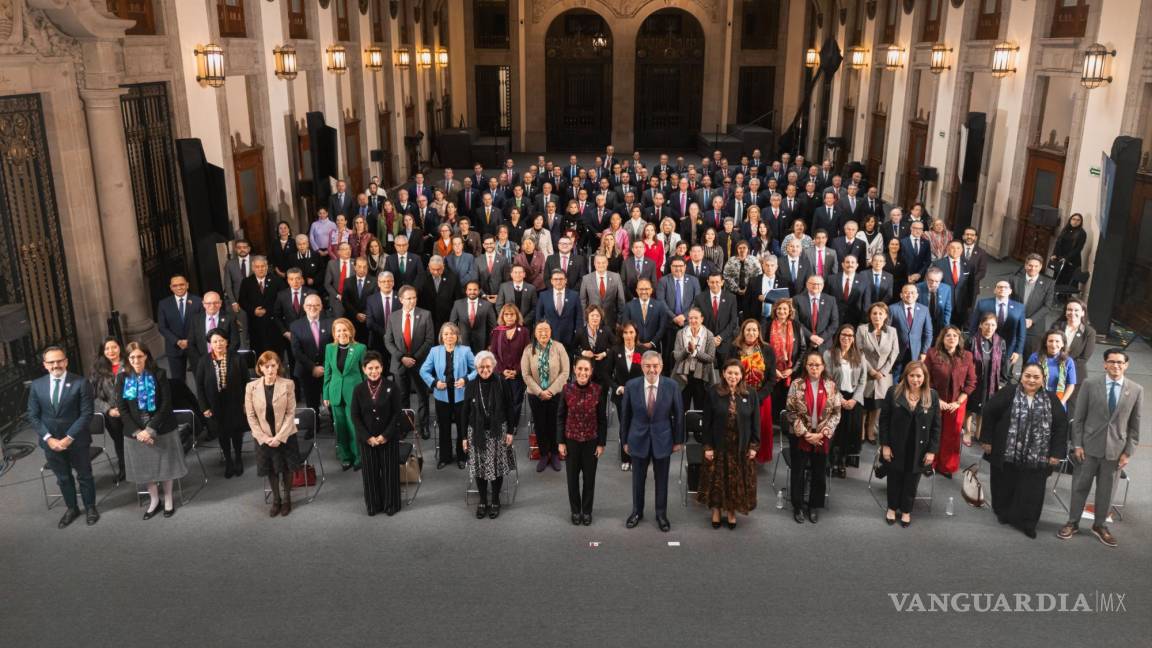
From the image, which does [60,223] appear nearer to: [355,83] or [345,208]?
[345,208]

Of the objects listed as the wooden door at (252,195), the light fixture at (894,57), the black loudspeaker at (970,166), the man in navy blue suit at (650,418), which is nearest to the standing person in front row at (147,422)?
the man in navy blue suit at (650,418)

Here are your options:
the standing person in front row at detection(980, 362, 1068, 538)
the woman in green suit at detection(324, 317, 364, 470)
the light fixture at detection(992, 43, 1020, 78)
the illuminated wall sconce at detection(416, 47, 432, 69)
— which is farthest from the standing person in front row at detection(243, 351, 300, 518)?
the illuminated wall sconce at detection(416, 47, 432, 69)

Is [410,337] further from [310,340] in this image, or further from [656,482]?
[656,482]

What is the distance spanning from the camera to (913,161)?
2059 centimetres

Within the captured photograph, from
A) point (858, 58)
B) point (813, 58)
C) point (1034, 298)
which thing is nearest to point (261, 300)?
point (1034, 298)

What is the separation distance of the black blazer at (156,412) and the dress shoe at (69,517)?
0.83 metres

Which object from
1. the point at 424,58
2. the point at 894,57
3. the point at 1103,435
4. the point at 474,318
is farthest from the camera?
the point at 424,58

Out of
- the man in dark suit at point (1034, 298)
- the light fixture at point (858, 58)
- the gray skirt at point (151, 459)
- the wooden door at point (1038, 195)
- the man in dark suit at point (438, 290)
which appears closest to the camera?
the gray skirt at point (151, 459)

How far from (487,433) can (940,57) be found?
15.2 m

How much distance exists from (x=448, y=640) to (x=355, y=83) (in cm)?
1698

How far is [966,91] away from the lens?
17656mm

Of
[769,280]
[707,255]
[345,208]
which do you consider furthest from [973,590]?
[345,208]

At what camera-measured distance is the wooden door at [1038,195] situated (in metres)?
14.4

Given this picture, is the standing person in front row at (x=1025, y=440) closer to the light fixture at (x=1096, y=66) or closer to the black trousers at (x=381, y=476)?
the black trousers at (x=381, y=476)
